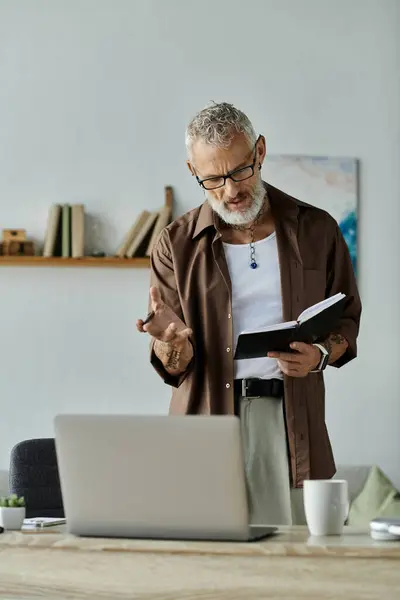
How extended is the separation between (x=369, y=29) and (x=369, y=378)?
1.57m

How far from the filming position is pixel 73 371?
4.27 m

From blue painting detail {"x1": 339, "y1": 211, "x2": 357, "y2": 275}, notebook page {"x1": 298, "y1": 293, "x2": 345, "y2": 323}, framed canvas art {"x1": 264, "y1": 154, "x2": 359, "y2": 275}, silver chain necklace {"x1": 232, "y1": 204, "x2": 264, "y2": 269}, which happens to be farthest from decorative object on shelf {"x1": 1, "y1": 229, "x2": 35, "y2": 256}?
notebook page {"x1": 298, "y1": 293, "x2": 345, "y2": 323}

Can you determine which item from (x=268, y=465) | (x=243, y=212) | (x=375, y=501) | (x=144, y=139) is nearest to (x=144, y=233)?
(x=144, y=139)

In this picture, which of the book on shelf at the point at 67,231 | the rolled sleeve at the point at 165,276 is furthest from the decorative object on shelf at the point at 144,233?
the rolled sleeve at the point at 165,276

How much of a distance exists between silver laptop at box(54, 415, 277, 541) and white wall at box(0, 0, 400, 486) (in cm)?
266

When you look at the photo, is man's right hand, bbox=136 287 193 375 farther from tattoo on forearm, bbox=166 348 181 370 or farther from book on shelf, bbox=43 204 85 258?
book on shelf, bbox=43 204 85 258

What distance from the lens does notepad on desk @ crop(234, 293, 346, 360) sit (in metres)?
2.11

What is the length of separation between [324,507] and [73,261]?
266 centimetres

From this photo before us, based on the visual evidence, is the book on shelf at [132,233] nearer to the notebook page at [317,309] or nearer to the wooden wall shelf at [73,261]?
the wooden wall shelf at [73,261]

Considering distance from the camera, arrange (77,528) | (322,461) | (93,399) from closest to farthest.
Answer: (77,528), (322,461), (93,399)

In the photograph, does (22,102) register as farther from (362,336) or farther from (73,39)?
(362,336)

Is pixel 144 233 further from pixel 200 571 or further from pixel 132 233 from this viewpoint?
pixel 200 571

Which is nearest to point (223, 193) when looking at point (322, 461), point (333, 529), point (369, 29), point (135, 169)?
point (322, 461)

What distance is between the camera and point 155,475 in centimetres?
158
